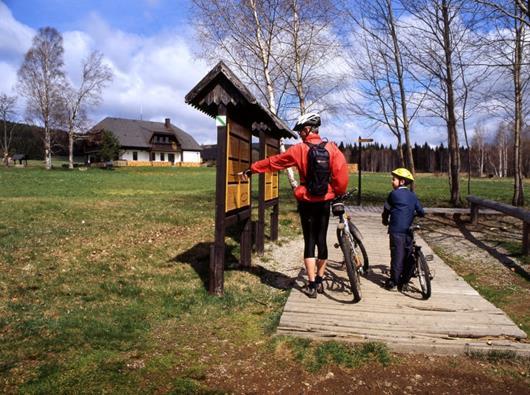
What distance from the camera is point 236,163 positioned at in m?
6.79

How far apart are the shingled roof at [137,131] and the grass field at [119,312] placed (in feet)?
232

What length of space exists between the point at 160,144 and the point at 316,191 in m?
80.1

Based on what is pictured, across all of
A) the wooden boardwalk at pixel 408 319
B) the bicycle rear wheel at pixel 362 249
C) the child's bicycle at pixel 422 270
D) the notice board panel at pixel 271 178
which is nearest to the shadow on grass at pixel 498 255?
the wooden boardwalk at pixel 408 319

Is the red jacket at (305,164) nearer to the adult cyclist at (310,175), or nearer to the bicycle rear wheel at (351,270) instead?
the adult cyclist at (310,175)

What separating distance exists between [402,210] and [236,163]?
2.45 meters

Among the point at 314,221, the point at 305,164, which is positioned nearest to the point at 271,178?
the point at 314,221

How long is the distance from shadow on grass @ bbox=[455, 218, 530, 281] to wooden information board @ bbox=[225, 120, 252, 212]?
501cm

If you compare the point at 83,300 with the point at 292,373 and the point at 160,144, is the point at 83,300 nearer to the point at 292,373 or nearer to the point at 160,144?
the point at 292,373

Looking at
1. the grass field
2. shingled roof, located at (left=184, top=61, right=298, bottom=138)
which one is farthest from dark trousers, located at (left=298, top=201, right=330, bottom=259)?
shingled roof, located at (left=184, top=61, right=298, bottom=138)

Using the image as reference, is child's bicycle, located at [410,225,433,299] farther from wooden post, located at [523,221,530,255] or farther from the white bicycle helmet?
wooden post, located at [523,221,530,255]

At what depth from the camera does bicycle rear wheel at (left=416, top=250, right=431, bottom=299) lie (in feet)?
19.0

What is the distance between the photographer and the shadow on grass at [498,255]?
8203 millimetres

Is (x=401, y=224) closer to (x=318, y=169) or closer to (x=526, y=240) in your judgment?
(x=318, y=169)

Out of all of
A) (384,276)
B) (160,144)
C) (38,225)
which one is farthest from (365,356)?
(160,144)
